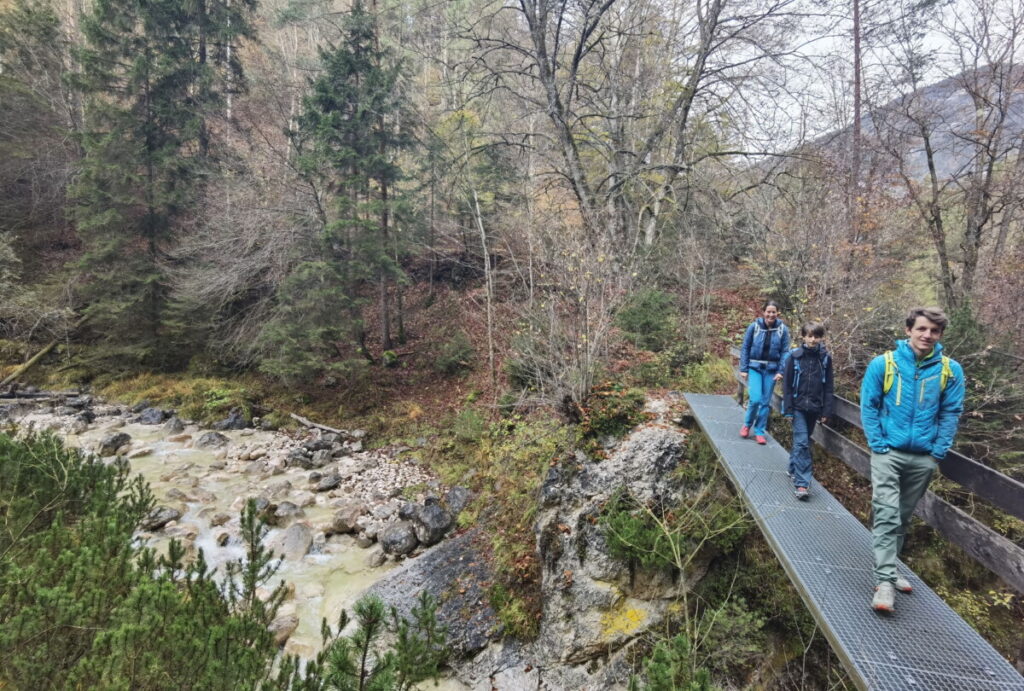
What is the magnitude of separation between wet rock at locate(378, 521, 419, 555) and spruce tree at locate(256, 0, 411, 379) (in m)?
5.49

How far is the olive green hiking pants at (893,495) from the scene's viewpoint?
2822mm

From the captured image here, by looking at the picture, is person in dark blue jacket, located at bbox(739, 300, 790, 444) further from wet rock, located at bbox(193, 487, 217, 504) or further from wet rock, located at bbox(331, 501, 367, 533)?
wet rock, located at bbox(193, 487, 217, 504)

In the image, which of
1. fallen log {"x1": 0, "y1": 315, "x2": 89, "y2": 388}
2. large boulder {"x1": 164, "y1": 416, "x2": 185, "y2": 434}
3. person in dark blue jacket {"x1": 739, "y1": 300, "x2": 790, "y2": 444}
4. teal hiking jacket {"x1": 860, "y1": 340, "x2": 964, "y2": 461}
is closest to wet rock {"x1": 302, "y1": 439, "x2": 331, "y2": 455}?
large boulder {"x1": 164, "y1": 416, "x2": 185, "y2": 434}

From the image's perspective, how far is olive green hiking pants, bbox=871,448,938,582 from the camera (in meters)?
2.82

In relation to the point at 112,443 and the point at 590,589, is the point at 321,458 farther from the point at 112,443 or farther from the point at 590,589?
the point at 590,589

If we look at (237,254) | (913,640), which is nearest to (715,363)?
(913,640)

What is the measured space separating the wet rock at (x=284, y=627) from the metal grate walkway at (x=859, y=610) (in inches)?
201

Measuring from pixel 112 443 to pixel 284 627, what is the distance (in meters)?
6.94

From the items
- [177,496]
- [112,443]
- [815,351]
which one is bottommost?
[177,496]

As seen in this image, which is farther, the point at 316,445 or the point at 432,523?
the point at 316,445

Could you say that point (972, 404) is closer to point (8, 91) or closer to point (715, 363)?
point (715, 363)

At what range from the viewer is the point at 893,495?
290cm

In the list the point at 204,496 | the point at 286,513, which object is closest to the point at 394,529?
the point at 286,513

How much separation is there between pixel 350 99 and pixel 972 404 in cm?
1433
